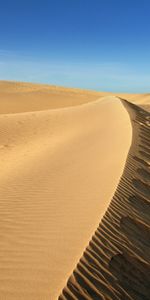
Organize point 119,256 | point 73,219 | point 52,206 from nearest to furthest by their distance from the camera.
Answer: point 119,256, point 73,219, point 52,206

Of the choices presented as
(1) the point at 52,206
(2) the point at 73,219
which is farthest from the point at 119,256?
(1) the point at 52,206

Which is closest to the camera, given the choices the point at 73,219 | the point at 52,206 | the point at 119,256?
the point at 119,256

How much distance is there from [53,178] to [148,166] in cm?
292

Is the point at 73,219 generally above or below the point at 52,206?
above

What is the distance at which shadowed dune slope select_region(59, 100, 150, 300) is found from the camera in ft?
12.7

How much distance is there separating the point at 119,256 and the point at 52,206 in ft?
5.85

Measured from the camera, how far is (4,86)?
56.8 metres

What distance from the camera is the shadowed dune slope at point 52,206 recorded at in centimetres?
388

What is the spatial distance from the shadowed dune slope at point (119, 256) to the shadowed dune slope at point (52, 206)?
1.3 inches

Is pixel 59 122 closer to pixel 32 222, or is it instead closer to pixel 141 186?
pixel 141 186

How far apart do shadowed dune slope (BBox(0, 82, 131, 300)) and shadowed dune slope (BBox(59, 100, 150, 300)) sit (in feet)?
0.10

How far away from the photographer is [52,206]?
6156 millimetres

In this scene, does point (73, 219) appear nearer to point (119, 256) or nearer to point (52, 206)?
point (52, 206)

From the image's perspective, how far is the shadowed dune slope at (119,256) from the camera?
3.88 m
